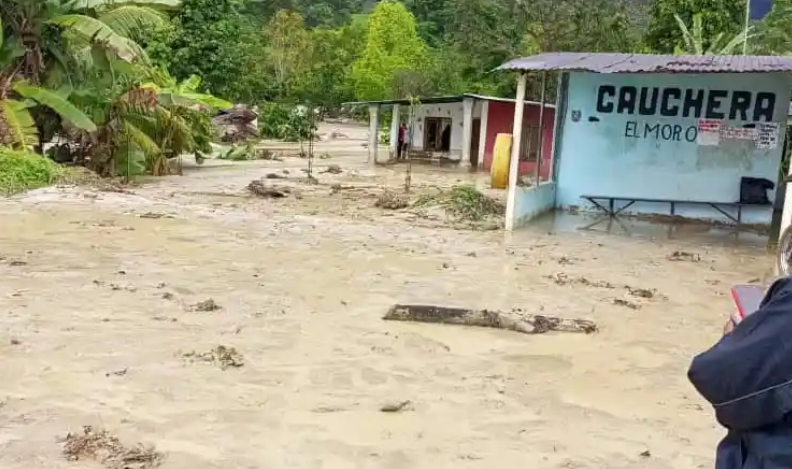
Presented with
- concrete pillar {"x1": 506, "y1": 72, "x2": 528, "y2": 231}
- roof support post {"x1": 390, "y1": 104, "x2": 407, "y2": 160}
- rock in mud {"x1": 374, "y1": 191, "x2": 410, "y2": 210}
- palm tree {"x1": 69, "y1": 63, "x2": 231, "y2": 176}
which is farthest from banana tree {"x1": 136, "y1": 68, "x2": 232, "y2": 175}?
concrete pillar {"x1": 506, "y1": 72, "x2": 528, "y2": 231}

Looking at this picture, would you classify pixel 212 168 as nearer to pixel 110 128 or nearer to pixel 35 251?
pixel 110 128

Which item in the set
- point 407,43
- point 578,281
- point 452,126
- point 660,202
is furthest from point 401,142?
point 407,43

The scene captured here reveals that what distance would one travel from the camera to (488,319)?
23.3ft

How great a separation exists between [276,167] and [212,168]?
2.00 metres

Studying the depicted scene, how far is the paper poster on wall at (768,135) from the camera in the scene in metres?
14.0

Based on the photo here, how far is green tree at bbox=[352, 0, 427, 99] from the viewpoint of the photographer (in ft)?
165

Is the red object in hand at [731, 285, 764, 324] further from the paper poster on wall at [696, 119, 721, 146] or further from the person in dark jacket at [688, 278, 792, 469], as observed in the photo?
the paper poster on wall at [696, 119, 721, 146]

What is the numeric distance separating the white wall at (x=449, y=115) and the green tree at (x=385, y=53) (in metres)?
17.7

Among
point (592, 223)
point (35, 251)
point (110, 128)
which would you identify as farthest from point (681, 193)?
point (110, 128)

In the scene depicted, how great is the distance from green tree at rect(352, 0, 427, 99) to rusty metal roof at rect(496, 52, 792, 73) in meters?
35.8

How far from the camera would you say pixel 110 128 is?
62.9 ft

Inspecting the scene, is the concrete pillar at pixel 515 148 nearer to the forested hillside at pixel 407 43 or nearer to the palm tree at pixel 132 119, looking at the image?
the palm tree at pixel 132 119

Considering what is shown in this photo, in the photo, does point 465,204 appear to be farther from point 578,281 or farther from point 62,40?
point 62,40

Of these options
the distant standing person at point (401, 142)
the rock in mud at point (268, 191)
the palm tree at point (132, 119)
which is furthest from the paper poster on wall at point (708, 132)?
the distant standing person at point (401, 142)
